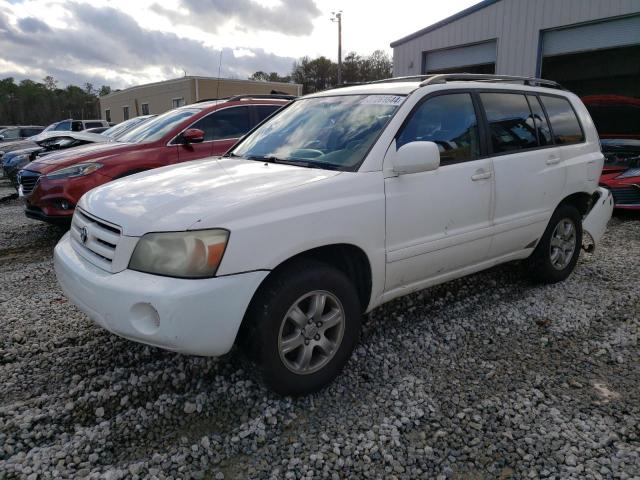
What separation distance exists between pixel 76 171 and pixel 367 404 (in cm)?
480

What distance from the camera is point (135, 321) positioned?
2359 mm

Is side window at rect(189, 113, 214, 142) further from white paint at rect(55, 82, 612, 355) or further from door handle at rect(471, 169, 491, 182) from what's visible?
door handle at rect(471, 169, 491, 182)

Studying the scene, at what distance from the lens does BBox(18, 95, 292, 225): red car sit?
18.7 feet

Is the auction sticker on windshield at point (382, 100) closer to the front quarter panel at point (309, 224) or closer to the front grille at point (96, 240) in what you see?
the front quarter panel at point (309, 224)

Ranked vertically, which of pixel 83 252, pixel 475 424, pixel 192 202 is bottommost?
pixel 475 424

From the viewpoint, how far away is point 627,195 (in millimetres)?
7262

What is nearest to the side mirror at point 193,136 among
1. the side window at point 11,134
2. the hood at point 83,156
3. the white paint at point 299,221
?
the hood at point 83,156

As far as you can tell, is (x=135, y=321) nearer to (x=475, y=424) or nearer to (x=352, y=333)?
(x=352, y=333)

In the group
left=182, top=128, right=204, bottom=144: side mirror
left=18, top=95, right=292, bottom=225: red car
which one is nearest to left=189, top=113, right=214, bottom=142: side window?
left=18, top=95, right=292, bottom=225: red car

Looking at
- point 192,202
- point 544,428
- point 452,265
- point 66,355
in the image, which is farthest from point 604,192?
point 66,355

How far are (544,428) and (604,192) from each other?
3.40 m

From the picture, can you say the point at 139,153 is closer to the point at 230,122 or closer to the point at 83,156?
the point at 83,156

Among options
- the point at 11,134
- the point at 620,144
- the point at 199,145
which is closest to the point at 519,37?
the point at 620,144

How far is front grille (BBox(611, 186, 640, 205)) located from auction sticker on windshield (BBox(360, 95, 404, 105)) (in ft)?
18.3
